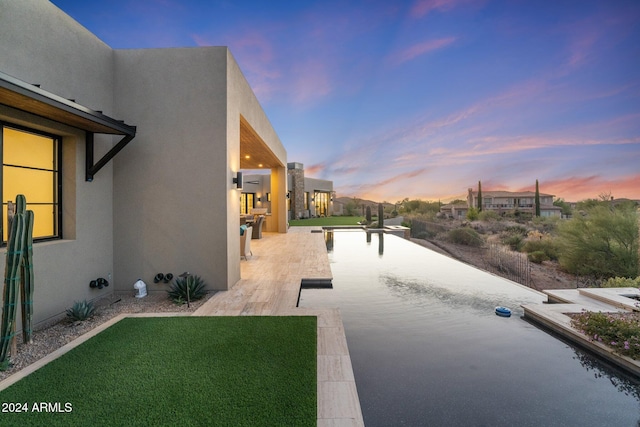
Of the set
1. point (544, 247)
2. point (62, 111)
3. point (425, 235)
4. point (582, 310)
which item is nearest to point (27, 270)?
point (62, 111)

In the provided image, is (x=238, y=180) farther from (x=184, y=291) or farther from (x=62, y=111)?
(x=62, y=111)

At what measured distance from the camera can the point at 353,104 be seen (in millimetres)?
17031

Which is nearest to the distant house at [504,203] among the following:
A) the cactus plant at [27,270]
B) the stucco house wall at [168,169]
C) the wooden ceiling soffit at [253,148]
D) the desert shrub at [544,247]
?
the desert shrub at [544,247]

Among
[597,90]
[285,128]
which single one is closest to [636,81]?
[597,90]

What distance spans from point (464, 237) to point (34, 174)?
52.2 feet

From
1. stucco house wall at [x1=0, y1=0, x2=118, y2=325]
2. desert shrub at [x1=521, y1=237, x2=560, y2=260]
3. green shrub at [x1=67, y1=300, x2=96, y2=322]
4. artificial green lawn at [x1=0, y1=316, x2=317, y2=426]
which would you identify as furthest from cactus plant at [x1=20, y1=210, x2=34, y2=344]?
desert shrub at [x1=521, y1=237, x2=560, y2=260]

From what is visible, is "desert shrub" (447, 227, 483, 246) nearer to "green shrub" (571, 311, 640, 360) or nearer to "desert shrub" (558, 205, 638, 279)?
"desert shrub" (558, 205, 638, 279)

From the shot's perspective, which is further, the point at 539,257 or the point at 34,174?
the point at 539,257

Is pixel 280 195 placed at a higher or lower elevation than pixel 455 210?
higher

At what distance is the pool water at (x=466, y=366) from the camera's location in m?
1.93

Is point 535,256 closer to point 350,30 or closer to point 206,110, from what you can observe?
point 350,30

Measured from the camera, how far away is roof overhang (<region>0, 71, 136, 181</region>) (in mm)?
2381

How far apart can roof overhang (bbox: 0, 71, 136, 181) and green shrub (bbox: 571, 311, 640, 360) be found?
5.86m

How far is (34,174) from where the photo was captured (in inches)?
134
